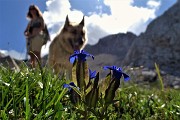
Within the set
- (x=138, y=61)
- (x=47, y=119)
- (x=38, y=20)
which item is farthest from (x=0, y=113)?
(x=138, y=61)

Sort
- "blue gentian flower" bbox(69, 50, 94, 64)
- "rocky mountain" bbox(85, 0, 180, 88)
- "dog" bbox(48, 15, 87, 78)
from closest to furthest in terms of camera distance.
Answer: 1. "blue gentian flower" bbox(69, 50, 94, 64)
2. "dog" bbox(48, 15, 87, 78)
3. "rocky mountain" bbox(85, 0, 180, 88)

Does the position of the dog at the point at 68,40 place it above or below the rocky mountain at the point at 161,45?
below

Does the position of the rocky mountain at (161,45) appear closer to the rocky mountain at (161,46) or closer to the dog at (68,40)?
the rocky mountain at (161,46)

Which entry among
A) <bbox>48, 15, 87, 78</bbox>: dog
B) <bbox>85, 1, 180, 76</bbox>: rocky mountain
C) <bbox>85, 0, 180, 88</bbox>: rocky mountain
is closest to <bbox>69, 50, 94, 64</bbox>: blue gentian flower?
<bbox>48, 15, 87, 78</bbox>: dog

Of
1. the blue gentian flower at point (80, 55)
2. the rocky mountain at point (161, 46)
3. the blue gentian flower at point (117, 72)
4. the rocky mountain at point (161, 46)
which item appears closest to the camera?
the blue gentian flower at point (117, 72)

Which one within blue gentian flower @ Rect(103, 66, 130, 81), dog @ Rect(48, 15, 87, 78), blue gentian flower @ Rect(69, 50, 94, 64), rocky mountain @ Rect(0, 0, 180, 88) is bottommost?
blue gentian flower @ Rect(103, 66, 130, 81)

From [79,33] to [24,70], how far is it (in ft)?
30.8

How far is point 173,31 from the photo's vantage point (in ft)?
393

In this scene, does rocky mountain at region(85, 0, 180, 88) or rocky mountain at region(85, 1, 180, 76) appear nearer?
rocky mountain at region(85, 0, 180, 88)

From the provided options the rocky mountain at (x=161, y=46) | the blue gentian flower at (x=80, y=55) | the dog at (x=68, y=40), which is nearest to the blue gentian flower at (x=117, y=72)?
the blue gentian flower at (x=80, y=55)

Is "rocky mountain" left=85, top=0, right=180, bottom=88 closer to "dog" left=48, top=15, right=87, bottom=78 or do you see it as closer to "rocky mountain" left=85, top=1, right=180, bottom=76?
"rocky mountain" left=85, top=1, right=180, bottom=76

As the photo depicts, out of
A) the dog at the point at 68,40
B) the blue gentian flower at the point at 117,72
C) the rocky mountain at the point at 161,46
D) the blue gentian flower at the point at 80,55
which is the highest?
the rocky mountain at the point at 161,46

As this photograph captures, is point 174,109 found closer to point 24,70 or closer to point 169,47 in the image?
point 24,70

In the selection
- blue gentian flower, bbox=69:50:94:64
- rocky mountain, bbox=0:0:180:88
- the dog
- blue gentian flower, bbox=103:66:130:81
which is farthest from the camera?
rocky mountain, bbox=0:0:180:88
